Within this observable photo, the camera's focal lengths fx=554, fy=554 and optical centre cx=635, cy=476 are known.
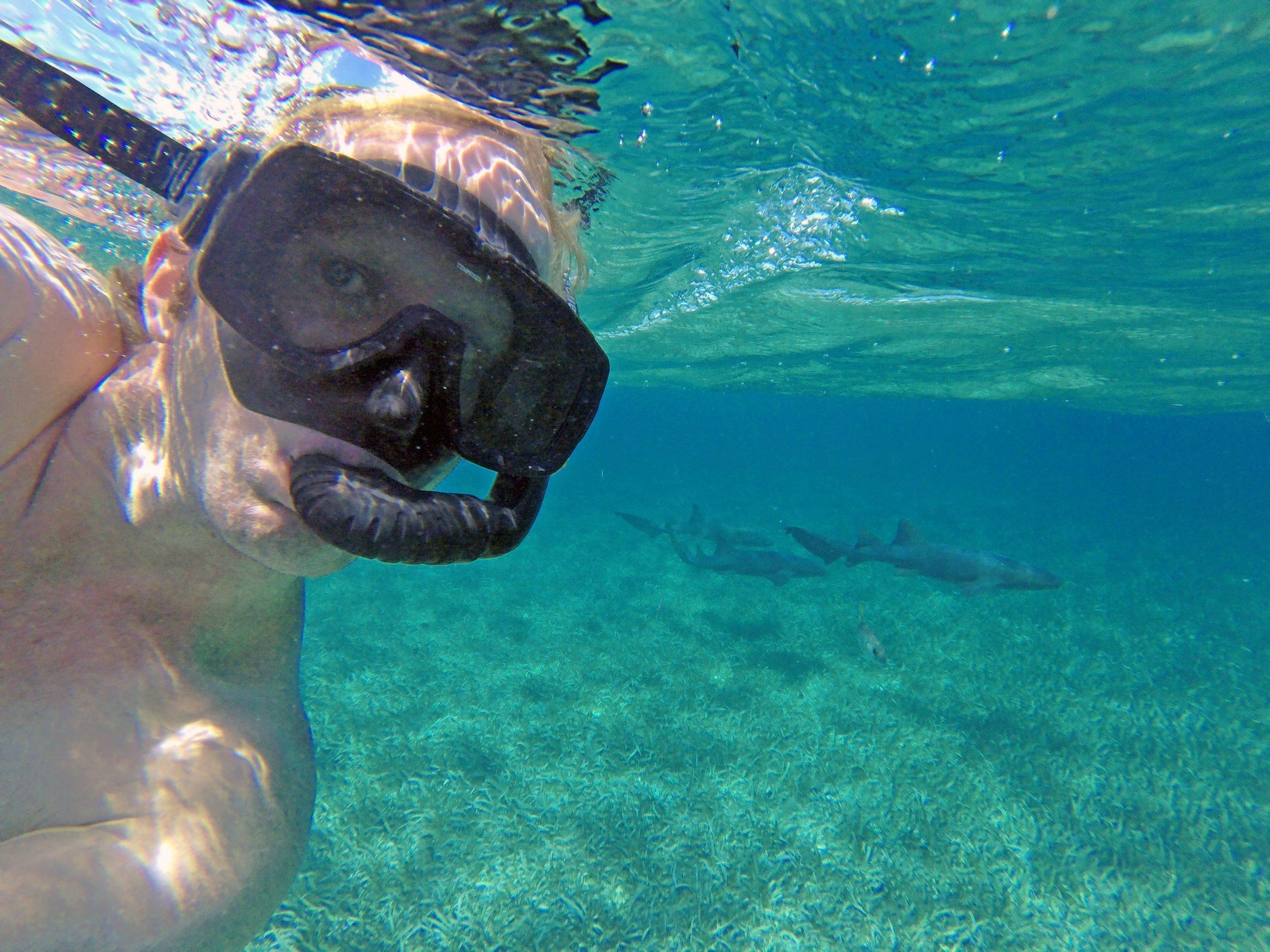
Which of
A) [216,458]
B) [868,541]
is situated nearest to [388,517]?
[216,458]

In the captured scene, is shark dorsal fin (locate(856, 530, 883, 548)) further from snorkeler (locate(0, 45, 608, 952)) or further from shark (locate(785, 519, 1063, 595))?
snorkeler (locate(0, 45, 608, 952))

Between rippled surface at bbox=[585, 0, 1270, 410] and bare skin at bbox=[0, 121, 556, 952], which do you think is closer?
bare skin at bbox=[0, 121, 556, 952]

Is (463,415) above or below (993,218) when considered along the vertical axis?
below

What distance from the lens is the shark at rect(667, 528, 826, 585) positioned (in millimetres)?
15219

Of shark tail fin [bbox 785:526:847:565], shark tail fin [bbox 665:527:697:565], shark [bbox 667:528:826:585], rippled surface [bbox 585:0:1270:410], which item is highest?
rippled surface [bbox 585:0:1270:410]

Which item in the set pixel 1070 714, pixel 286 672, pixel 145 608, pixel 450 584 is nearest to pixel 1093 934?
pixel 1070 714

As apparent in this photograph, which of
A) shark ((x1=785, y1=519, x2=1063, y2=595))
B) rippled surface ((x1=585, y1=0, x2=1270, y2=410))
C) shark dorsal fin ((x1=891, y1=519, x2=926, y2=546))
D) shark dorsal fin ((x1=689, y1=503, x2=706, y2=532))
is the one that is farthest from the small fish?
shark dorsal fin ((x1=689, y1=503, x2=706, y2=532))

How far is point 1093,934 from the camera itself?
631 centimetres

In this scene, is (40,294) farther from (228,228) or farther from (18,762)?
(18,762)

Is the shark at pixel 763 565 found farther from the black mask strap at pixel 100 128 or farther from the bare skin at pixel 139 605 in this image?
the black mask strap at pixel 100 128

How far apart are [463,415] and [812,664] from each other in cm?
1151

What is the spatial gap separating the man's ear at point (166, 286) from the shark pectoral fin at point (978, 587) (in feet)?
47.8

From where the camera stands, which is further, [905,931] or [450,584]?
[450,584]

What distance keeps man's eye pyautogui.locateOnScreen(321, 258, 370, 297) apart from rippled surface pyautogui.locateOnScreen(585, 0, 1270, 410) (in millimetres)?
4675
